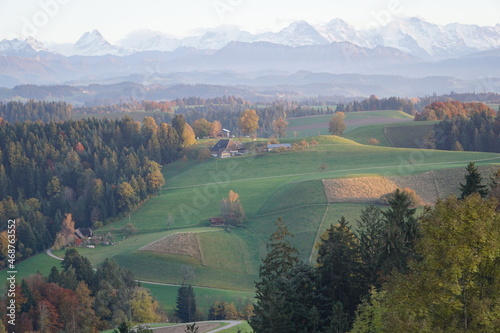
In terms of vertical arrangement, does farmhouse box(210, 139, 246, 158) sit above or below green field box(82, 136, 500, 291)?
above

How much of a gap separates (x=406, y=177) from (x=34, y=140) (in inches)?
3688

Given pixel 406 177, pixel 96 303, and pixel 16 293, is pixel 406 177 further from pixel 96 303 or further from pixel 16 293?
pixel 16 293

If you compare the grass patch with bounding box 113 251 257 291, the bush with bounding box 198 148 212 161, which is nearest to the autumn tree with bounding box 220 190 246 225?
the grass patch with bounding box 113 251 257 291

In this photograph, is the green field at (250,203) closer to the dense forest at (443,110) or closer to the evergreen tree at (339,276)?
the evergreen tree at (339,276)

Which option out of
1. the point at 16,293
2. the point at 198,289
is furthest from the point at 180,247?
the point at 16,293

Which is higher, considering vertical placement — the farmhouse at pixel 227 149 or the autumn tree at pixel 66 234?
the farmhouse at pixel 227 149

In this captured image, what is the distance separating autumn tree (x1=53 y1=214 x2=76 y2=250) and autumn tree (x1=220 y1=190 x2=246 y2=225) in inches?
1036

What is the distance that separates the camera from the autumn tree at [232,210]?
325 feet

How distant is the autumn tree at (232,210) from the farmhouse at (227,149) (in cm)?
3910

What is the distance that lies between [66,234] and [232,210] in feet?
99.6

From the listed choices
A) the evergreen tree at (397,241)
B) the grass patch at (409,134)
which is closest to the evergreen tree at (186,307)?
the evergreen tree at (397,241)

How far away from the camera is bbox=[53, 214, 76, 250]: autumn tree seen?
103 metres

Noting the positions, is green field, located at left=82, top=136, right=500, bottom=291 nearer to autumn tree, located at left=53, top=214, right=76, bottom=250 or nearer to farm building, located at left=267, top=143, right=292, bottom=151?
farm building, located at left=267, top=143, right=292, bottom=151

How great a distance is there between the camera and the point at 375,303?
35688 millimetres
